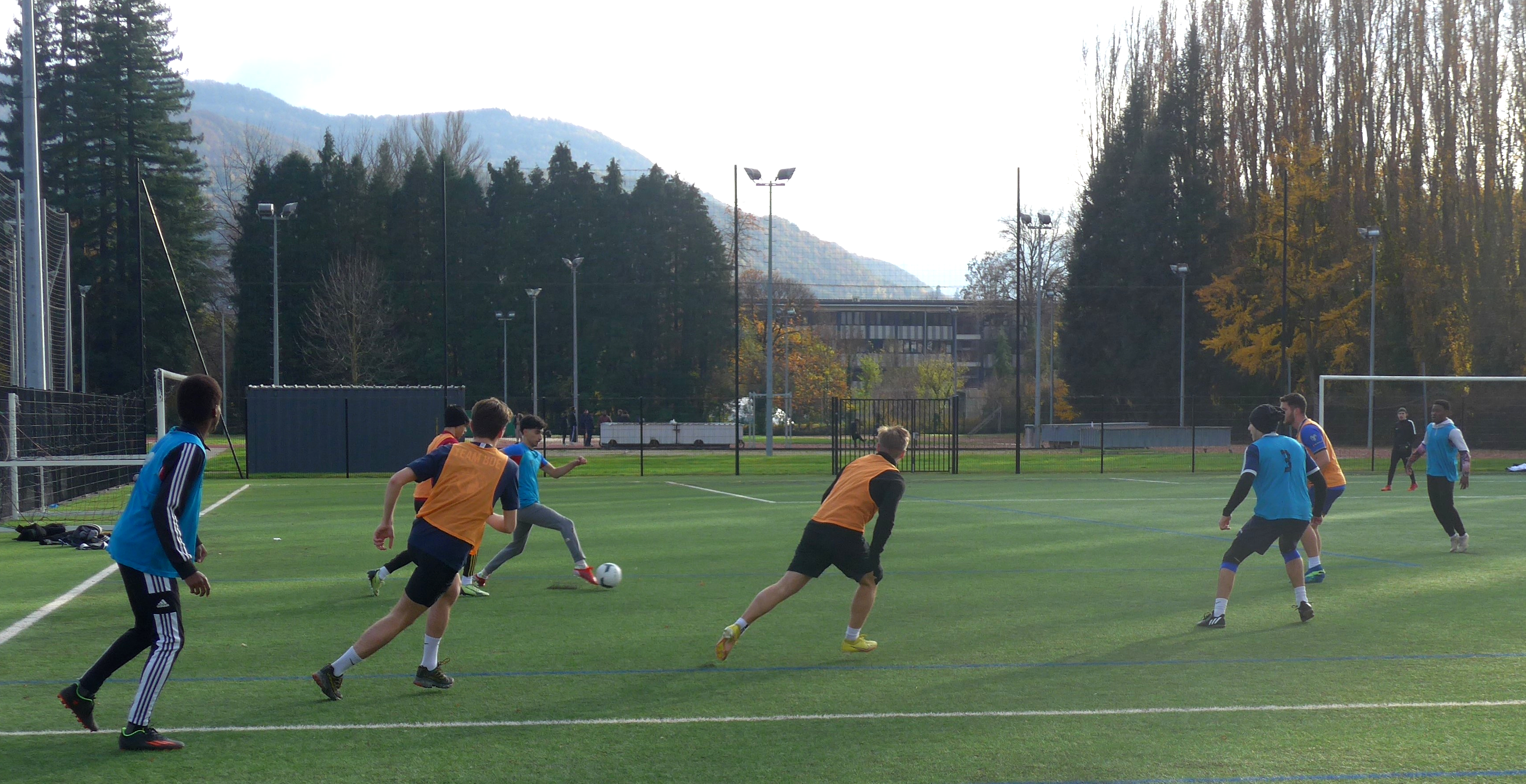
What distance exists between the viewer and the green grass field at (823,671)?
535 cm

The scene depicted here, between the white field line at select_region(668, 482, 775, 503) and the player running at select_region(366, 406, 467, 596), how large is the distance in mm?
11681

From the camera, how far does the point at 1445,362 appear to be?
4912 cm

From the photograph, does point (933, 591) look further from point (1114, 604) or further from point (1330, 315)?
point (1330, 315)

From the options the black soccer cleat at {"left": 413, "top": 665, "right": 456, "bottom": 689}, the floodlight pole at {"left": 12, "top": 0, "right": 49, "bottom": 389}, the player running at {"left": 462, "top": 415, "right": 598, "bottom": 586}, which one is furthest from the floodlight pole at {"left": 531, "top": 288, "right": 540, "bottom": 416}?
the black soccer cleat at {"left": 413, "top": 665, "right": 456, "bottom": 689}

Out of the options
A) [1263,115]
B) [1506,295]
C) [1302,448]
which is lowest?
[1302,448]

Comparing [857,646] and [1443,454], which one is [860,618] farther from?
[1443,454]

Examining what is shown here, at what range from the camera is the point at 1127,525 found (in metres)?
16.9

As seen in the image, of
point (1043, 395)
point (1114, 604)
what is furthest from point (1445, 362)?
point (1114, 604)

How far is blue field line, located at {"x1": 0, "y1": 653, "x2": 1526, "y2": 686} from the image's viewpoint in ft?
23.2

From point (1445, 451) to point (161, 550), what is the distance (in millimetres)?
13262

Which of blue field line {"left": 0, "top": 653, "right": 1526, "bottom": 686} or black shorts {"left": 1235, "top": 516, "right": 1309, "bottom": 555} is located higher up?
black shorts {"left": 1235, "top": 516, "right": 1309, "bottom": 555}

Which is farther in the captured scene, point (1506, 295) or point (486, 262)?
point (486, 262)

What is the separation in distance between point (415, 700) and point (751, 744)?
2.03 meters

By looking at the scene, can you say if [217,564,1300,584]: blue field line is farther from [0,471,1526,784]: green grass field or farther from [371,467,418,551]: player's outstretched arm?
[371,467,418,551]: player's outstretched arm
